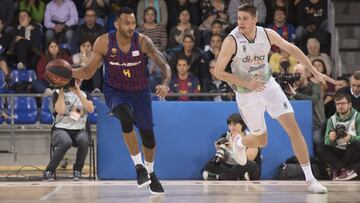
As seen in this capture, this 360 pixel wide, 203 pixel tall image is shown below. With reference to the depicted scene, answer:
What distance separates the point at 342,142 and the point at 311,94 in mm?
1028

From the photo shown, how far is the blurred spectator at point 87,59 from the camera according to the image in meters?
13.0

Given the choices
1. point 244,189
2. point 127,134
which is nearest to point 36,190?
point 127,134

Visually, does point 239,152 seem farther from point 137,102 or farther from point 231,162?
point 137,102

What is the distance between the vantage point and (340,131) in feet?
34.6

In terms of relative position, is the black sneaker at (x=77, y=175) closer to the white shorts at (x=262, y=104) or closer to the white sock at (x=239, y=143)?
the white sock at (x=239, y=143)

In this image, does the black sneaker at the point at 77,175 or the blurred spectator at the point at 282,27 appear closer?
the black sneaker at the point at 77,175

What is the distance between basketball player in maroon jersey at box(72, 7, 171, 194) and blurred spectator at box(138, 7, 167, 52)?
550cm

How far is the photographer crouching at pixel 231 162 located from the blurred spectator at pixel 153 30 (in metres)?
3.81

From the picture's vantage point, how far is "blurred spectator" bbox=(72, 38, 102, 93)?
13.0 metres

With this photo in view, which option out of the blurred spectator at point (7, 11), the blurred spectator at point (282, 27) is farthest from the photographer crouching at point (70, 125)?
the blurred spectator at point (282, 27)

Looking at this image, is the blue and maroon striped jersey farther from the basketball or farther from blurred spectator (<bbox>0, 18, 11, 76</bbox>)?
blurred spectator (<bbox>0, 18, 11, 76</bbox>)

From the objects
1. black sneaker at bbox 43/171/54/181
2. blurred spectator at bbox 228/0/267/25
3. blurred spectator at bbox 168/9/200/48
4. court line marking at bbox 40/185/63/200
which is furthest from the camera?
blurred spectator at bbox 228/0/267/25

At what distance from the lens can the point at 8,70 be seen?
1382cm

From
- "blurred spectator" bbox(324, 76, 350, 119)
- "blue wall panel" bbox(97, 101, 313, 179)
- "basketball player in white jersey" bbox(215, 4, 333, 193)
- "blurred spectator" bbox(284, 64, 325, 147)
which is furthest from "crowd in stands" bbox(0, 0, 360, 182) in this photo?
"basketball player in white jersey" bbox(215, 4, 333, 193)
